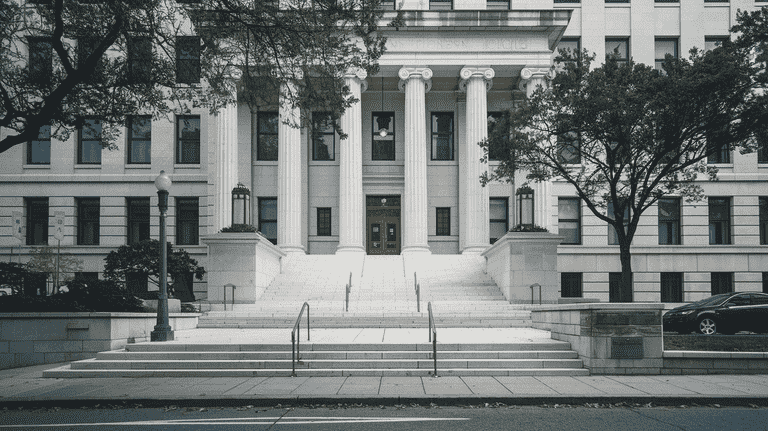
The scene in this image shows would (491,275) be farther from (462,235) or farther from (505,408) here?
(505,408)

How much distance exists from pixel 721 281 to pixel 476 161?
15.3 metres

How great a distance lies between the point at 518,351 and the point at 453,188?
23.4m

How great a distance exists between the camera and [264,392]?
35.6 ft

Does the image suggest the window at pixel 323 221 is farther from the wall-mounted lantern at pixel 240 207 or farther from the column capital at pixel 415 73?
the wall-mounted lantern at pixel 240 207

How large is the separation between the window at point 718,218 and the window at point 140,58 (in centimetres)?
3157

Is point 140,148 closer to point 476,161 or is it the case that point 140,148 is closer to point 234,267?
point 234,267

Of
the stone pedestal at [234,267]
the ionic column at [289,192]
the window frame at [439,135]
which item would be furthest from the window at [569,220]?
the stone pedestal at [234,267]

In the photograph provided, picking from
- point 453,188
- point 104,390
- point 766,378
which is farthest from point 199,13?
point 453,188

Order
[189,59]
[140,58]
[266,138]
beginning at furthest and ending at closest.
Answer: [266,138] < [189,59] < [140,58]

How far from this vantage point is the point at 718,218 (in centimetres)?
3566

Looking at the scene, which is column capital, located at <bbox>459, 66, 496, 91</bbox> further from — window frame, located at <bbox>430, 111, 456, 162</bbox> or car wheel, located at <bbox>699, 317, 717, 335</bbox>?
car wheel, located at <bbox>699, 317, 717, 335</bbox>

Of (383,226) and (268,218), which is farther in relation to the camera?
(383,226)

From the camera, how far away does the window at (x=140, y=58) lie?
14.3 m

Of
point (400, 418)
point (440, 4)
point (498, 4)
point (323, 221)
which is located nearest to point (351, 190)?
point (323, 221)
